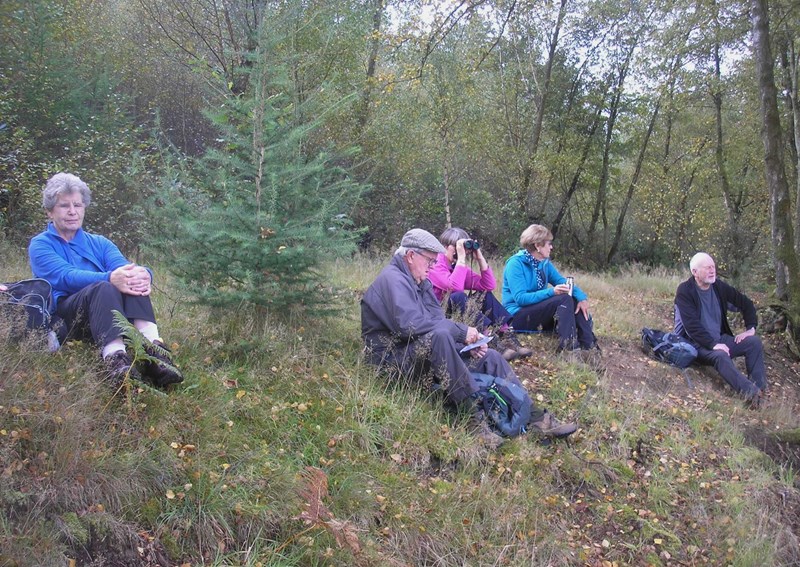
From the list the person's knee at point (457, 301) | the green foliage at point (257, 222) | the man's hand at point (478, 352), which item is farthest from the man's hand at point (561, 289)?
the green foliage at point (257, 222)

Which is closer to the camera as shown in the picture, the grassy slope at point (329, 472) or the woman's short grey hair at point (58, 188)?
the grassy slope at point (329, 472)

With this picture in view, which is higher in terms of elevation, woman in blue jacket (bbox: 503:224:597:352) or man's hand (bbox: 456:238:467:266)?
man's hand (bbox: 456:238:467:266)

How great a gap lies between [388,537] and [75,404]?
1697 millimetres

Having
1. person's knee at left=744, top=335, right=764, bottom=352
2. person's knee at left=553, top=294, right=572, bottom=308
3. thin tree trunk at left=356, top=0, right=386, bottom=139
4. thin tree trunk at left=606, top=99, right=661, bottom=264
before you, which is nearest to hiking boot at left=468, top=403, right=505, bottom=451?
person's knee at left=553, top=294, right=572, bottom=308

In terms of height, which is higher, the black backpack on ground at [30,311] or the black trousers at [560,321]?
the black backpack on ground at [30,311]

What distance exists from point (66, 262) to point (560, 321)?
14.5ft

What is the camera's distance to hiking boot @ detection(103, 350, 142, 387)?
330 centimetres

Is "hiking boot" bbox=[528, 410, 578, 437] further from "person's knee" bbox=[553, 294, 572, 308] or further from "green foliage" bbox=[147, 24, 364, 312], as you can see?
"person's knee" bbox=[553, 294, 572, 308]

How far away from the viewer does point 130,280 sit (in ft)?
12.1

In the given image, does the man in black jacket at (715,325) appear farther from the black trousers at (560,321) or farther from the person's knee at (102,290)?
the person's knee at (102,290)

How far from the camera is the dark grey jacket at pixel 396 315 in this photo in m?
4.30

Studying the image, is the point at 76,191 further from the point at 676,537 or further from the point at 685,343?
the point at 685,343

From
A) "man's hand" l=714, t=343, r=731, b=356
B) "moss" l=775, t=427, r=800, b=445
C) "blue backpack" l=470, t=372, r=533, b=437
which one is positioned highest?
"man's hand" l=714, t=343, r=731, b=356

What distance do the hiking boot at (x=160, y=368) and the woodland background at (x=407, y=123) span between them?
3.45ft
